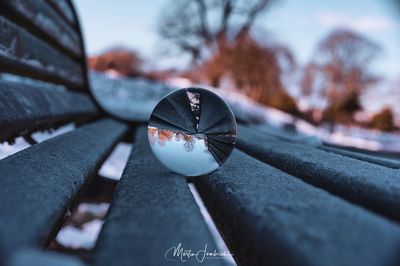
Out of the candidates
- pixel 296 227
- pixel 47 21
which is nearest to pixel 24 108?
pixel 47 21

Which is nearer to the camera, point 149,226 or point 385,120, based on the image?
point 149,226

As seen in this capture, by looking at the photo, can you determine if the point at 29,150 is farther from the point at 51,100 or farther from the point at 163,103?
the point at 51,100

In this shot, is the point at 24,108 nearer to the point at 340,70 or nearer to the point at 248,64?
the point at 248,64

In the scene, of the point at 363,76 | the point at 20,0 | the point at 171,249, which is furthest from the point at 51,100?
the point at 363,76

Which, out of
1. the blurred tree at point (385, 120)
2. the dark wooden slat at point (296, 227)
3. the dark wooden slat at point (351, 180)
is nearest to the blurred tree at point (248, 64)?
the blurred tree at point (385, 120)

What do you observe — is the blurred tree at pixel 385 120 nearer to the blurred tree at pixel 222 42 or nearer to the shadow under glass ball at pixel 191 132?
the blurred tree at pixel 222 42
